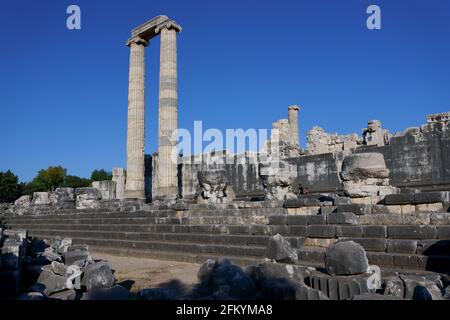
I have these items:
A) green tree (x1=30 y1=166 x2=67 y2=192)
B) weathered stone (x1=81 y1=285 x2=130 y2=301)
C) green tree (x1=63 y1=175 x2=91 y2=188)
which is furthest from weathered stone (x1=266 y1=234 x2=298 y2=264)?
green tree (x1=63 y1=175 x2=91 y2=188)

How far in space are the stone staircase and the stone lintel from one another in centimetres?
1148

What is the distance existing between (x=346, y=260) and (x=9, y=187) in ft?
178

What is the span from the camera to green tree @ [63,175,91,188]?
226 ft

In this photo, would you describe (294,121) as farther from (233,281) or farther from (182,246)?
(233,281)

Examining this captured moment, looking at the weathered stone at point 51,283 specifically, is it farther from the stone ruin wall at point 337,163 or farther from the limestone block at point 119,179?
the limestone block at point 119,179

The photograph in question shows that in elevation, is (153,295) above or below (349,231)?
below

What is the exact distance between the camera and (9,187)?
49312 millimetres

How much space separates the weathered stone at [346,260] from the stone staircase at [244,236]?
1.50 m

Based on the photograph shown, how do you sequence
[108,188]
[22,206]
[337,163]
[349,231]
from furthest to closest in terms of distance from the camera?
[108,188]
[22,206]
[337,163]
[349,231]

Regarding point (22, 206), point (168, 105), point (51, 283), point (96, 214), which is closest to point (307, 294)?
point (51, 283)

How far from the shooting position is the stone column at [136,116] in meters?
22.2

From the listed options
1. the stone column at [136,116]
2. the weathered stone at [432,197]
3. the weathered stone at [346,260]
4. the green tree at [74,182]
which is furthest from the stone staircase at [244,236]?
the green tree at [74,182]
